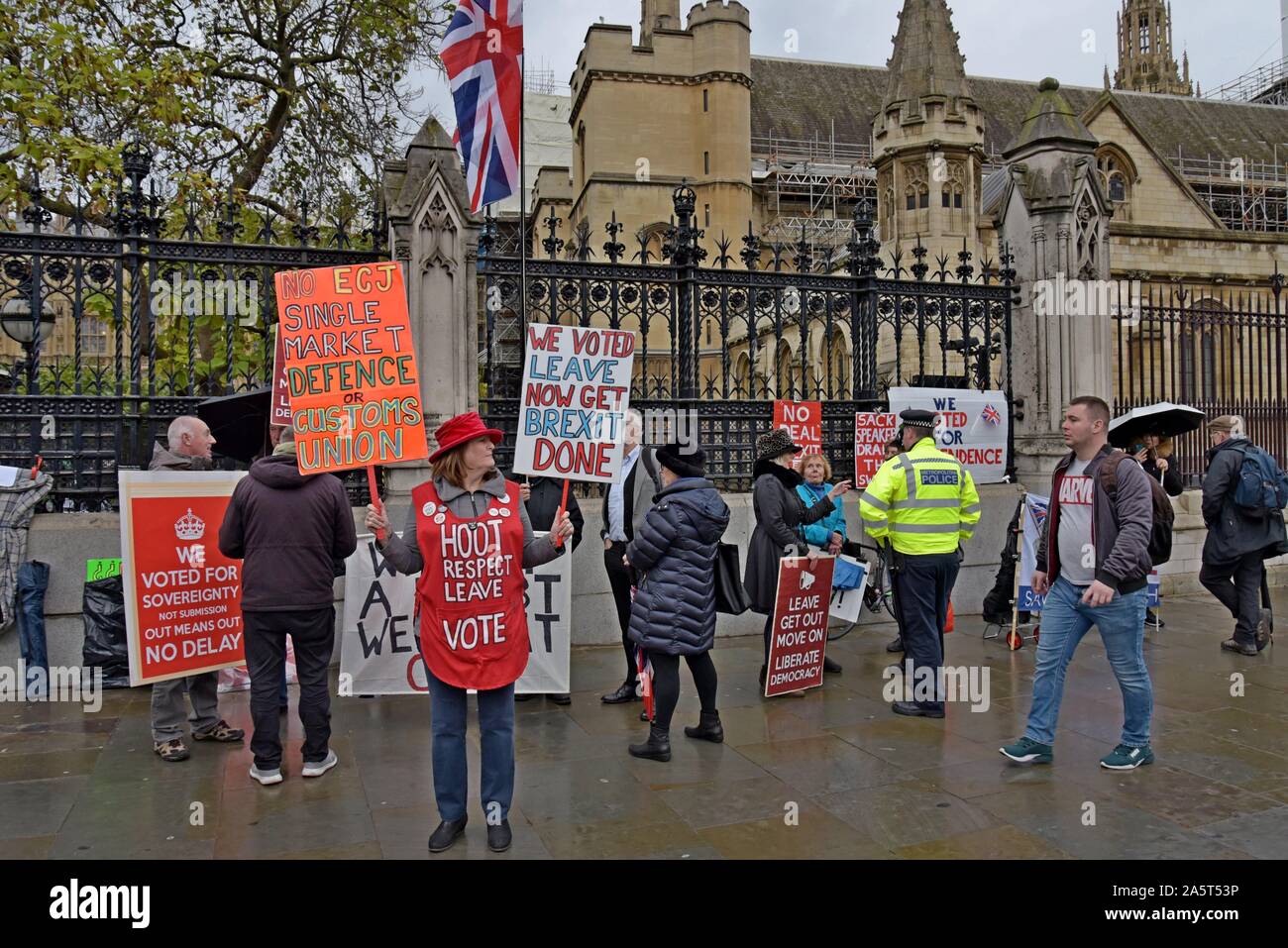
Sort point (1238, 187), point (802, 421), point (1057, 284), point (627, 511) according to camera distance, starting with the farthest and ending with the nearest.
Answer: point (1238, 187) → point (1057, 284) → point (802, 421) → point (627, 511)

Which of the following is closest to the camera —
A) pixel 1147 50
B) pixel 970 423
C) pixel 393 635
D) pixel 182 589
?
pixel 182 589

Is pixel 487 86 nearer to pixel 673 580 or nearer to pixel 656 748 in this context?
pixel 673 580

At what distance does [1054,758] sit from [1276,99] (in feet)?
207

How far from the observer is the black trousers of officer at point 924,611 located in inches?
263

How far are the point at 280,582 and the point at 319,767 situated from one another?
1083 millimetres

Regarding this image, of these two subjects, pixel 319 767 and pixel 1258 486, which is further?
pixel 1258 486

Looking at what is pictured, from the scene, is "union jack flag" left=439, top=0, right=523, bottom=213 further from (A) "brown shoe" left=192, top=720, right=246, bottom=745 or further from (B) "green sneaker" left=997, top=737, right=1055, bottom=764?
(B) "green sneaker" left=997, top=737, right=1055, bottom=764

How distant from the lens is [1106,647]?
5.50 metres

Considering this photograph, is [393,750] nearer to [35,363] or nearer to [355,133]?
[35,363]

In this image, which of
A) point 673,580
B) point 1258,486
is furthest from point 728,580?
point 1258,486

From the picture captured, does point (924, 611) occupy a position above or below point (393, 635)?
above
